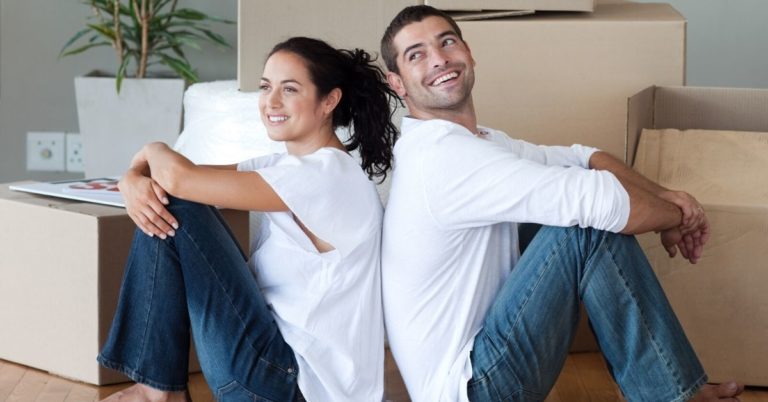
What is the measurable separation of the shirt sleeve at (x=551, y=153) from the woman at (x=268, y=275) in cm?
33

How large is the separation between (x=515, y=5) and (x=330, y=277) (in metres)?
0.86

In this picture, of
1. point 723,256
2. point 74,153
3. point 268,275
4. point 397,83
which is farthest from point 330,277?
point 74,153

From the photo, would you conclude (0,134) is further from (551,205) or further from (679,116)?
(551,205)

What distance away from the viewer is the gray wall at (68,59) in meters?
3.03

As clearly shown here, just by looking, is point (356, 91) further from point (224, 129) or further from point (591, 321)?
point (224, 129)

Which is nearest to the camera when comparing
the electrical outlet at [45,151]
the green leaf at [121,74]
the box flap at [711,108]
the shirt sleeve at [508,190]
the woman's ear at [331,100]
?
the shirt sleeve at [508,190]

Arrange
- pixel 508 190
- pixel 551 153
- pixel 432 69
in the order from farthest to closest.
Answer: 1. pixel 551 153
2. pixel 432 69
3. pixel 508 190

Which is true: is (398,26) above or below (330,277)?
above

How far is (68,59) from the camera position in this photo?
3.11 metres

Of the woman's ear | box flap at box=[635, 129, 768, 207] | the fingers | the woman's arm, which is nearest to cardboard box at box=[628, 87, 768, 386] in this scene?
box flap at box=[635, 129, 768, 207]

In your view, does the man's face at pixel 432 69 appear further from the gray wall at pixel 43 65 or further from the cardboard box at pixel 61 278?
the gray wall at pixel 43 65

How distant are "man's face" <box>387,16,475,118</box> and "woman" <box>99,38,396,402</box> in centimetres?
14

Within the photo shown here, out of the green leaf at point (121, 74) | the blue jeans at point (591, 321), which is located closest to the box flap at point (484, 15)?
the blue jeans at point (591, 321)

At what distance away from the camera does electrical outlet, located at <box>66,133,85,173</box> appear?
311cm
